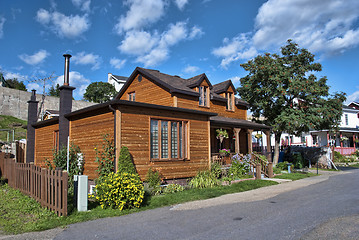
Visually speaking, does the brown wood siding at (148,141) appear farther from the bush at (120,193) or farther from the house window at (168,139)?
the bush at (120,193)

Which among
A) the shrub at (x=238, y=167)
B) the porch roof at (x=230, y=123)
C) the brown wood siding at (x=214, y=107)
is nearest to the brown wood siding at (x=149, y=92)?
the brown wood siding at (x=214, y=107)

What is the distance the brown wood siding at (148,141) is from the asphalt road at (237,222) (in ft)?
10.3

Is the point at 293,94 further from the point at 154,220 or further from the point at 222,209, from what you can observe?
the point at 154,220

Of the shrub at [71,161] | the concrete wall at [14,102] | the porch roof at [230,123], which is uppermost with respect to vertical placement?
the concrete wall at [14,102]

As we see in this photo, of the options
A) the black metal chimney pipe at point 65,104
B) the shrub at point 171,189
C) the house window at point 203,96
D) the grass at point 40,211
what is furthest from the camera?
the house window at point 203,96

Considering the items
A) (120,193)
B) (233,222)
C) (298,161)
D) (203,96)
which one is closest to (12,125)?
(203,96)

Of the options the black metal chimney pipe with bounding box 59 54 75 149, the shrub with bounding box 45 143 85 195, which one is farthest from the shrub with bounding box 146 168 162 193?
the black metal chimney pipe with bounding box 59 54 75 149

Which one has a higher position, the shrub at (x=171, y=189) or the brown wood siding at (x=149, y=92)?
the brown wood siding at (x=149, y=92)

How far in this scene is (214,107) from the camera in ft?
71.5

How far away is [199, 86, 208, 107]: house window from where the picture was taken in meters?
20.5

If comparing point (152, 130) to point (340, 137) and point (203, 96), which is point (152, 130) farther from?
point (340, 137)

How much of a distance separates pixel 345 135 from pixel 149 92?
33.5m

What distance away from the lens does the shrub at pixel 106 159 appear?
11.3 meters

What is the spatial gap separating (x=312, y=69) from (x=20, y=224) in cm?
2440
